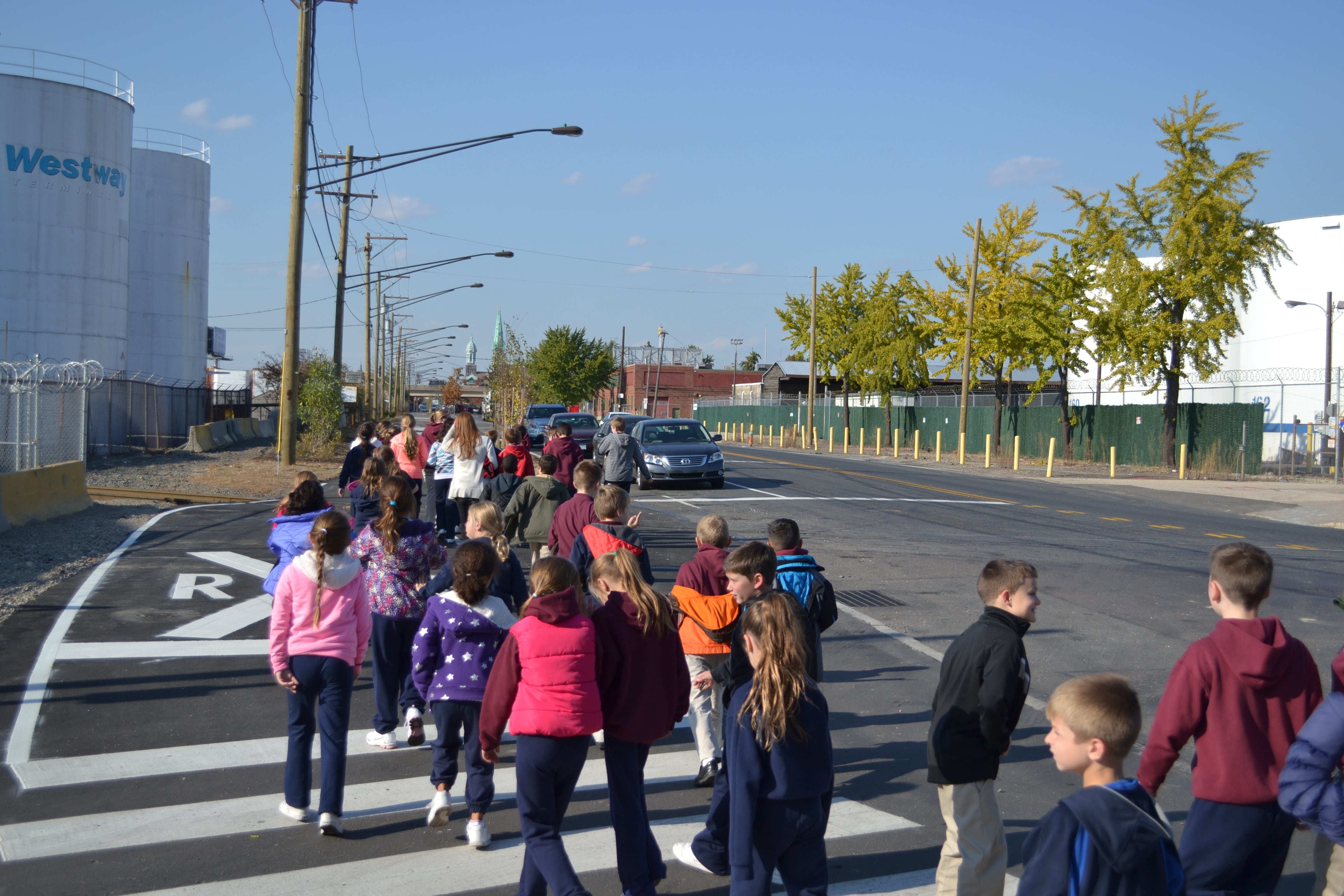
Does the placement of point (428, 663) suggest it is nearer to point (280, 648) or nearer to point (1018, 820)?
point (280, 648)

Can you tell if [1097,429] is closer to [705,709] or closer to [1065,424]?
[1065,424]

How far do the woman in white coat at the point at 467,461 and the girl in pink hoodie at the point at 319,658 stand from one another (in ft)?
19.6

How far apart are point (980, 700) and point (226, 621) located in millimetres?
7858

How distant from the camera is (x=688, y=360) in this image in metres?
125

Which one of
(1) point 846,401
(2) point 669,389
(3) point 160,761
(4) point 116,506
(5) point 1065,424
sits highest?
(2) point 669,389

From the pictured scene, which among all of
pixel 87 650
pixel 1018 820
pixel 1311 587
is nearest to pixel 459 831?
pixel 1018 820

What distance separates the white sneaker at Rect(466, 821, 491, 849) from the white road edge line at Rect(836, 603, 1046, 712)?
12.7 feet

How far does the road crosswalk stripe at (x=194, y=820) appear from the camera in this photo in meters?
4.99

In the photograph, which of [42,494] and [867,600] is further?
[42,494]

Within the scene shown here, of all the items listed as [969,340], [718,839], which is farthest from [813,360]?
[718,839]

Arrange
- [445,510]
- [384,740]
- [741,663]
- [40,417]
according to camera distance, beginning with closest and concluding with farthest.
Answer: [741,663] → [384,740] → [445,510] → [40,417]

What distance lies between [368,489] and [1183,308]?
102 ft

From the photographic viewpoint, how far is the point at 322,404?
3234 centimetres

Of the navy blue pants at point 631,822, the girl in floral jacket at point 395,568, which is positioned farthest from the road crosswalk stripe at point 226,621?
the navy blue pants at point 631,822
